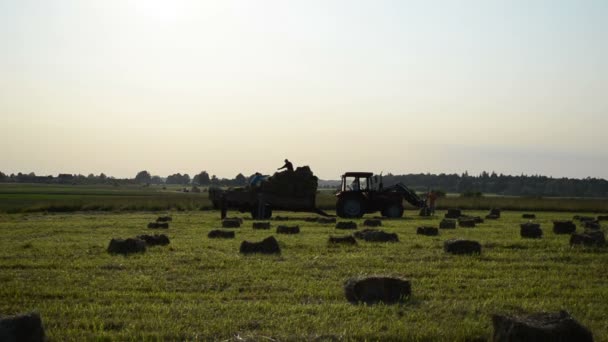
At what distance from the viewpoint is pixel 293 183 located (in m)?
32.6

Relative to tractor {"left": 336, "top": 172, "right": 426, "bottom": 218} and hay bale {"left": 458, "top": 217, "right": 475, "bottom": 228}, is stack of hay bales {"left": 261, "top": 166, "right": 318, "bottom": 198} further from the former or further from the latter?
hay bale {"left": 458, "top": 217, "right": 475, "bottom": 228}

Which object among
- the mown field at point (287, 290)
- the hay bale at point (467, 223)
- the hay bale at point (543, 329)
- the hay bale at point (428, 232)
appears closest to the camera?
the hay bale at point (543, 329)

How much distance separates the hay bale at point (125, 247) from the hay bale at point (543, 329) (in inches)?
371

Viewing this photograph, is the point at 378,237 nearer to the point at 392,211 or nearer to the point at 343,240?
the point at 343,240

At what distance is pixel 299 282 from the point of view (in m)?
9.84

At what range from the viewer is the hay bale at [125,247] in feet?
45.4

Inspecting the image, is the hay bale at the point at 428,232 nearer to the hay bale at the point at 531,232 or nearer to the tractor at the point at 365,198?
the hay bale at the point at 531,232

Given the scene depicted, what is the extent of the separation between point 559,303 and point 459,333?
7.35 feet

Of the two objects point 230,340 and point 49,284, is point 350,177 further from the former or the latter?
point 230,340

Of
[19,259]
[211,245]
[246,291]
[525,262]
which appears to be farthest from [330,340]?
[211,245]

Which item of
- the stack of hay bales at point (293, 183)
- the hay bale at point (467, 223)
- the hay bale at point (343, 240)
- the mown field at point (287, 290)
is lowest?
the mown field at point (287, 290)

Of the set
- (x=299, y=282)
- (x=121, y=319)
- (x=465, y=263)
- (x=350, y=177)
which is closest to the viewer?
(x=121, y=319)

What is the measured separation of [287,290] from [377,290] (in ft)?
4.62

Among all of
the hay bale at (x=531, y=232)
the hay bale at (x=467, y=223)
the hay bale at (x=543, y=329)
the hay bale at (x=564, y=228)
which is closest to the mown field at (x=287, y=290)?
the hay bale at (x=543, y=329)
